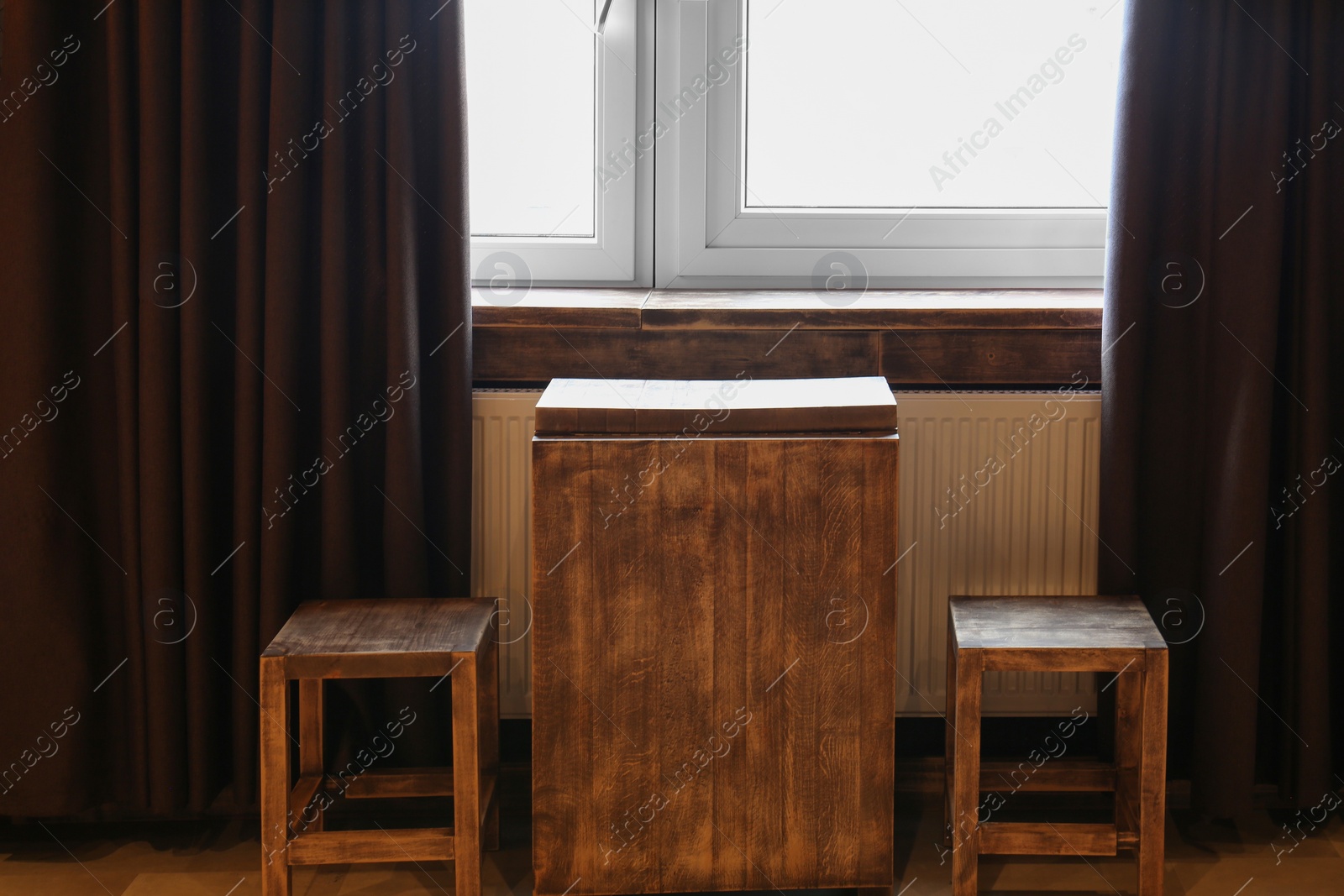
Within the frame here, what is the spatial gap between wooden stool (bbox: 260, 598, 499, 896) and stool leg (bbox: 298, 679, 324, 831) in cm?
4

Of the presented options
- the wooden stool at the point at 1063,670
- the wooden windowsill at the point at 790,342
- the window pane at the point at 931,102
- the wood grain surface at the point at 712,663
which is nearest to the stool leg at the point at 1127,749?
the wooden stool at the point at 1063,670

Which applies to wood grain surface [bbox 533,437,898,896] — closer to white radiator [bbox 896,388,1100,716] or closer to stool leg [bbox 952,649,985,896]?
stool leg [bbox 952,649,985,896]

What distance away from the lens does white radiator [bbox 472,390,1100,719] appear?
1.88 meters

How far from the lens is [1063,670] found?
1.60 m

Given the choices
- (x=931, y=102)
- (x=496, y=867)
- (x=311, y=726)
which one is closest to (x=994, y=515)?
(x=931, y=102)

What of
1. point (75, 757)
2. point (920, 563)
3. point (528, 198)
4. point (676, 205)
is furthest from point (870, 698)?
point (75, 757)

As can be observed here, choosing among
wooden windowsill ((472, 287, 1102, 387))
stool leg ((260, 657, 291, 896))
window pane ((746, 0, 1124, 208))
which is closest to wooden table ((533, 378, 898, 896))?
wooden windowsill ((472, 287, 1102, 387))

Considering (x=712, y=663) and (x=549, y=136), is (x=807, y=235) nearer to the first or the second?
(x=549, y=136)

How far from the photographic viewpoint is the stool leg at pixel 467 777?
1.55 m

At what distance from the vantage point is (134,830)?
6.25 ft

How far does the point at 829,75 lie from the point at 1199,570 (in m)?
1.08

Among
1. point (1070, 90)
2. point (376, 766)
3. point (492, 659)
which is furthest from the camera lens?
point (1070, 90)

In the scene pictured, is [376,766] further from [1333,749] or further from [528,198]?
[1333,749]

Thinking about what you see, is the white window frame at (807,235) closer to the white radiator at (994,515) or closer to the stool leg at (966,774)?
the white radiator at (994,515)
